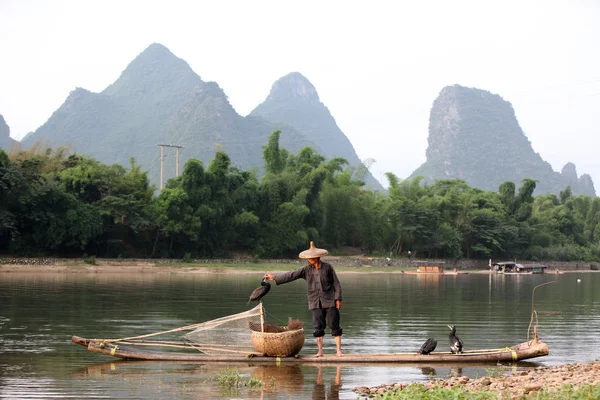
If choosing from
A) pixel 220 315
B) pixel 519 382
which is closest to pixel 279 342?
Answer: pixel 519 382

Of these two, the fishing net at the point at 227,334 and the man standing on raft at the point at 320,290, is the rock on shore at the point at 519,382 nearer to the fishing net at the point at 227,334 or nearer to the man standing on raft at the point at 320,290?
the man standing on raft at the point at 320,290

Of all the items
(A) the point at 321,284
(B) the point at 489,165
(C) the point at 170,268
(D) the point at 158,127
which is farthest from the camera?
(B) the point at 489,165

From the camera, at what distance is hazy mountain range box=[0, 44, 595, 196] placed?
411 feet

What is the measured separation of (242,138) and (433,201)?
72345mm

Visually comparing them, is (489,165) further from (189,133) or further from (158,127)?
(189,133)

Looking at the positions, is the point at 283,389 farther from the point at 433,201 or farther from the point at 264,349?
the point at 433,201

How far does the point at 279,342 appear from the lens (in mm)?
9453

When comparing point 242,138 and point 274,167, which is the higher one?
point 242,138

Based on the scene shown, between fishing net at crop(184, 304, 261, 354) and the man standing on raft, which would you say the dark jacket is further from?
fishing net at crop(184, 304, 261, 354)

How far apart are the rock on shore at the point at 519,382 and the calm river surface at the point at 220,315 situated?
1.54 feet

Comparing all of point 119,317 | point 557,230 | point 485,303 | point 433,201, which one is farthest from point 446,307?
point 557,230

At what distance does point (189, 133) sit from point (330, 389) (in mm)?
116402

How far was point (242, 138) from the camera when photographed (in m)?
129

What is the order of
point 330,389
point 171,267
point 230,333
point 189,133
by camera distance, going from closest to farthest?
1. point 330,389
2. point 230,333
3. point 171,267
4. point 189,133
